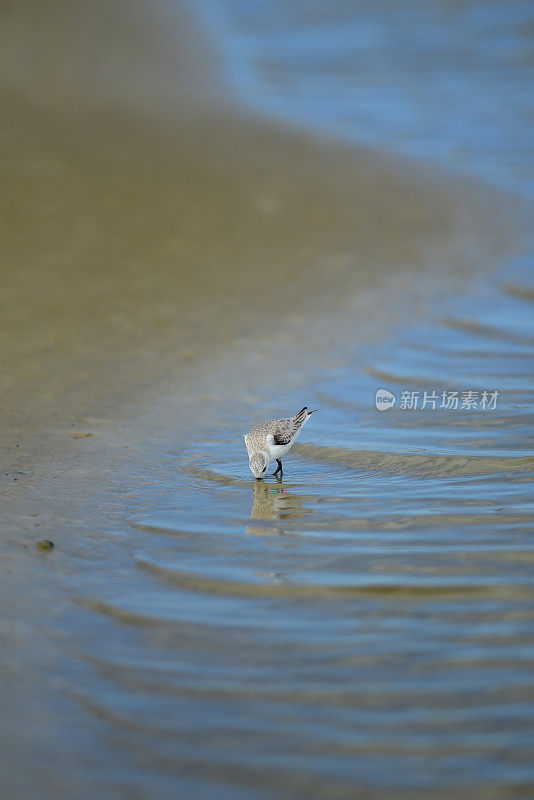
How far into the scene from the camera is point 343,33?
21.8 metres

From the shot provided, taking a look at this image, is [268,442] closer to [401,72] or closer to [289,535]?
[289,535]

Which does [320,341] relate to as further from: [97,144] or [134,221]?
[97,144]

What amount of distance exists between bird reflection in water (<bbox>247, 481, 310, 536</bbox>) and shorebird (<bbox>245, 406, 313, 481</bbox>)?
0.31ft

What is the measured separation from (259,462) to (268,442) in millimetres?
122

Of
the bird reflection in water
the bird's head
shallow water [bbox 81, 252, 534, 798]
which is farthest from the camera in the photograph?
the bird's head

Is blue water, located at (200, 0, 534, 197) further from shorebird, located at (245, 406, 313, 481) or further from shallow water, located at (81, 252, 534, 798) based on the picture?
shorebird, located at (245, 406, 313, 481)

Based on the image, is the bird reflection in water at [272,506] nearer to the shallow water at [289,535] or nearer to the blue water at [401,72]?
the shallow water at [289,535]

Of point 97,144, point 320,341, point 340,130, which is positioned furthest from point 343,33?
point 320,341

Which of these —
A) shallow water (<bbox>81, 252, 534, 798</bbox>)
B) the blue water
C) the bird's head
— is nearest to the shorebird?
the bird's head

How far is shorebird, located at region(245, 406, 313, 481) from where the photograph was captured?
552 centimetres

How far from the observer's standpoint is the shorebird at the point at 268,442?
552 cm

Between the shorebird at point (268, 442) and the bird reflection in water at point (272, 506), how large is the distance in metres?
0.10

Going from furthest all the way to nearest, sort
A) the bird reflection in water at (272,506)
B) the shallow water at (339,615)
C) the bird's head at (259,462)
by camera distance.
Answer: the bird's head at (259,462)
the bird reflection in water at (272,506)
the shallow water at (339,615)

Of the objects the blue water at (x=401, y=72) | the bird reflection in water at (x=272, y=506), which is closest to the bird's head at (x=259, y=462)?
the bird reflection in water at (x=272, y=506)
